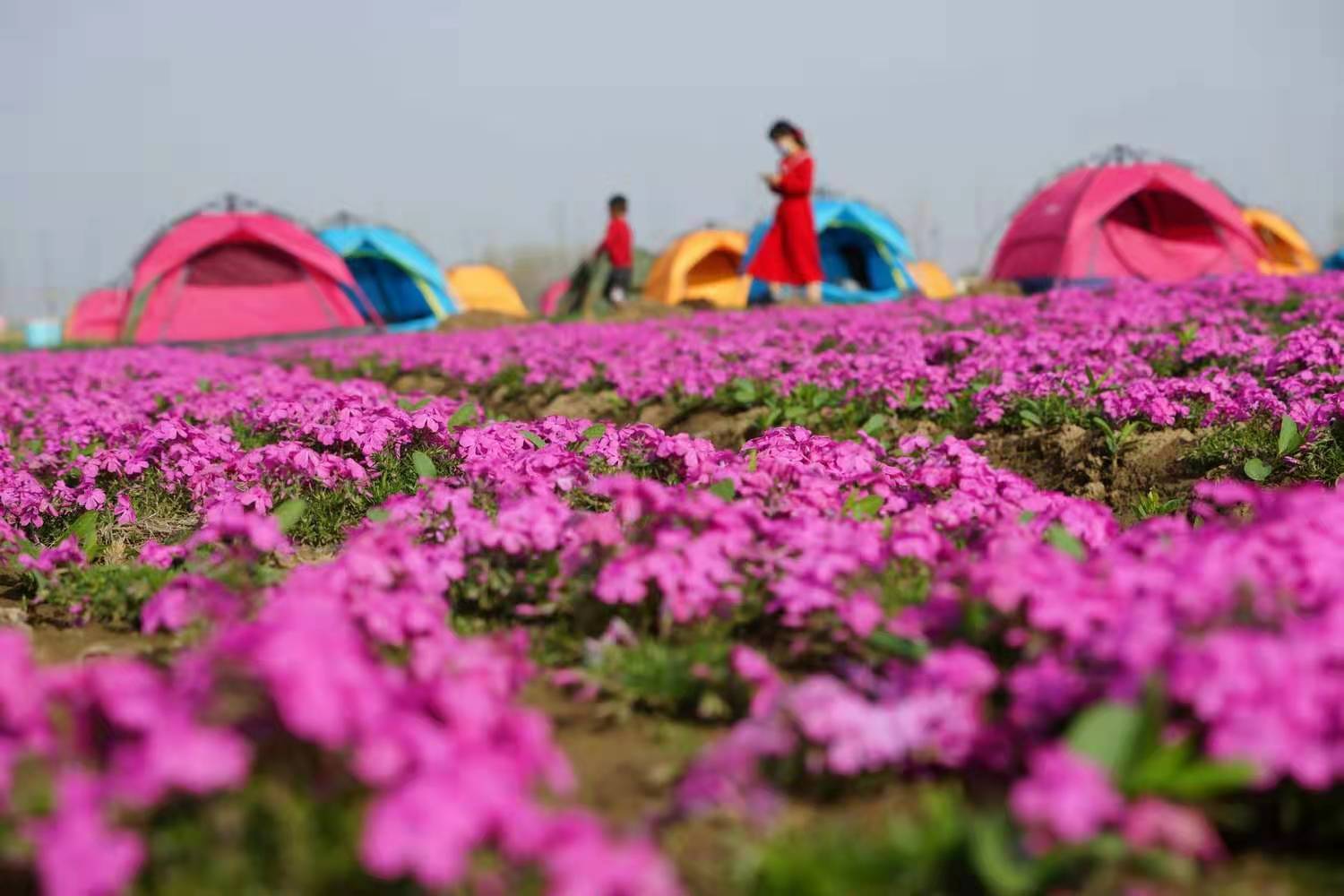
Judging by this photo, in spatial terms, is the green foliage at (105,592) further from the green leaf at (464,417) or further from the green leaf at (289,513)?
the green leaf at (464,417)

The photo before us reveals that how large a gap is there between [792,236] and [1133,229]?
10.0m

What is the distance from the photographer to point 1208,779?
81.0 inches

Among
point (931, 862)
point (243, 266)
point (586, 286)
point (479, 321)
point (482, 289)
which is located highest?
point (482, 289)

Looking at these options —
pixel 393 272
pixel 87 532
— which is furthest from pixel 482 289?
pixel 87 532

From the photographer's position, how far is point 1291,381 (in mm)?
6879

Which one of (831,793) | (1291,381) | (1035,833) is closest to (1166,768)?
(1035,833)

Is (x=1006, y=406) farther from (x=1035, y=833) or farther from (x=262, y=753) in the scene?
(x=262, y=753)

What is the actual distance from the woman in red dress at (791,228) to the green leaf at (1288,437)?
665 inches

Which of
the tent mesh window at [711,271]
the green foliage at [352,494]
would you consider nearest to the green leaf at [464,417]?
the green foliage at [352,494]

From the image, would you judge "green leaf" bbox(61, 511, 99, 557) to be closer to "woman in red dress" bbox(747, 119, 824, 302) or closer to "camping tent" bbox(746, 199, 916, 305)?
"woman in red dress" bbox(747, 119, 824, 302)

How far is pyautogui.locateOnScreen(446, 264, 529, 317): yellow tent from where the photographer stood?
142 ft

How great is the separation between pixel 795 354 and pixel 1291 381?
5024 mm

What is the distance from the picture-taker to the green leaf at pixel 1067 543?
11.4ft

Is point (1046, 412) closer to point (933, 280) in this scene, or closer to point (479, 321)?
point (479, 321)
